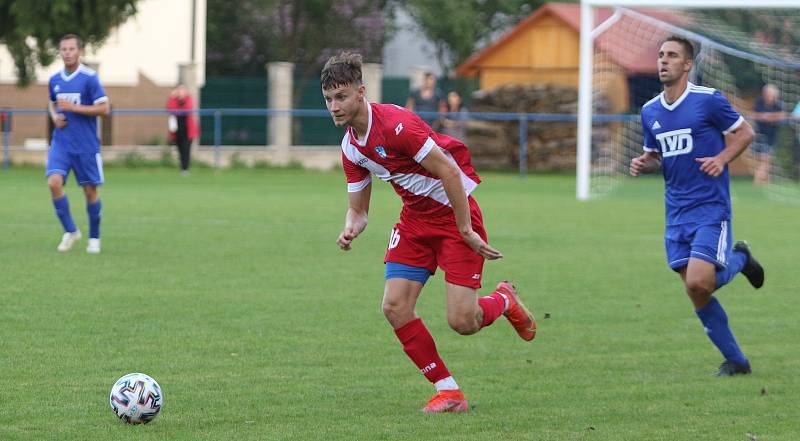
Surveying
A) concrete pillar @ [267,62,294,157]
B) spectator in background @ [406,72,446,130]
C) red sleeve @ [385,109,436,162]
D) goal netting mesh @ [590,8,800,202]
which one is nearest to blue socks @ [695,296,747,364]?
red sleeve @ [385,109,436,162]

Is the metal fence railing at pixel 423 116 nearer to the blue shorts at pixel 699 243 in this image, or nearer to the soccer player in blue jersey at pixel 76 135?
the soccer player in blue jersey at pixel 76 135

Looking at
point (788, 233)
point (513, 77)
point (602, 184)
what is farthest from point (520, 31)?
point (788, 233)

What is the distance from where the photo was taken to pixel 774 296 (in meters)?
11.2

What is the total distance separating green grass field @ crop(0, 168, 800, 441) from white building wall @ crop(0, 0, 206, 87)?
22.5 metres

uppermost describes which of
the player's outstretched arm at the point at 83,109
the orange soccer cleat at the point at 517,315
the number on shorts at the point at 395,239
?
the player's outstretched arm at the point at 83,109

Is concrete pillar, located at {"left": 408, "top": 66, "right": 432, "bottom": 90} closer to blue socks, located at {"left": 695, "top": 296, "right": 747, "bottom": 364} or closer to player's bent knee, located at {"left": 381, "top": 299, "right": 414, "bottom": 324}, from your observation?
blue socks, located at {"left": 695, "top": 296, "right": 747, "bottom": 364}

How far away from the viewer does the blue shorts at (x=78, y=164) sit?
1296 cm

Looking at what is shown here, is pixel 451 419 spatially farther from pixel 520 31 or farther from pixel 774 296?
pixel 520 31

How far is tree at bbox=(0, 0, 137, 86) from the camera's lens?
1072 inches

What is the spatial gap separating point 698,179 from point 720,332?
0.88 m

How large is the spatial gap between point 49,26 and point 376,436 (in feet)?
75.8

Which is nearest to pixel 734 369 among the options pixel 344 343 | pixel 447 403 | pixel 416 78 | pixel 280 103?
pixel 447 403

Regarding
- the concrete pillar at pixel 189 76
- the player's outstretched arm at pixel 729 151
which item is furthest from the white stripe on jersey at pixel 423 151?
the concrete pillar at pixel 189 76

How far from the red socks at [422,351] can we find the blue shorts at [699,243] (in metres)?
1.82
